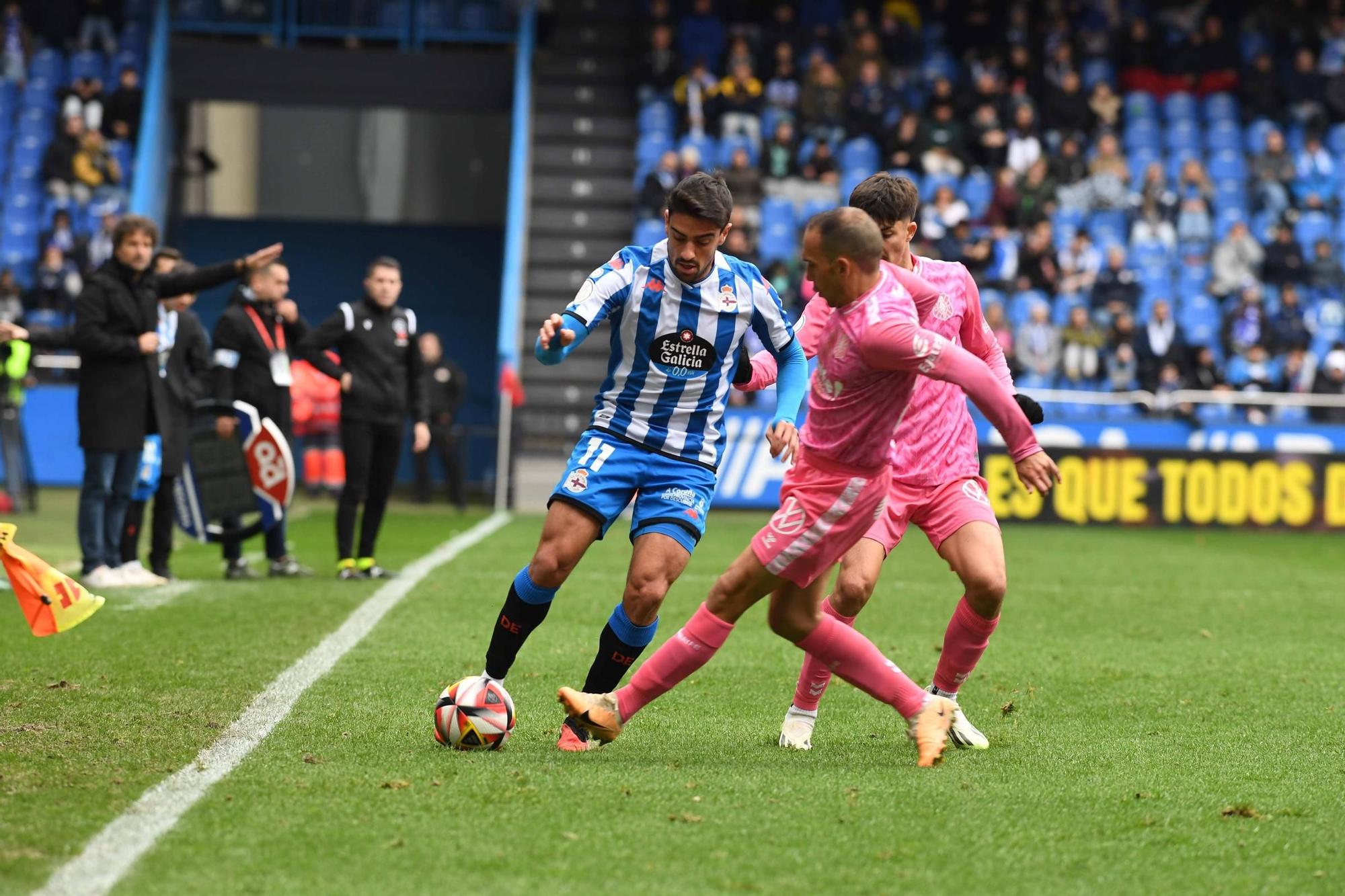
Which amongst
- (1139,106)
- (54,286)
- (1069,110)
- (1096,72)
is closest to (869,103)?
(1069,110)

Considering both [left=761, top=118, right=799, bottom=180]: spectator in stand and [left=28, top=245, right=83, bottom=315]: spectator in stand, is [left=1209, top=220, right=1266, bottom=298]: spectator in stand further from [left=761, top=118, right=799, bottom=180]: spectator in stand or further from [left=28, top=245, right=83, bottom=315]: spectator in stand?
[left=28, top=245, right=83, bottom=315]: spectator in stand

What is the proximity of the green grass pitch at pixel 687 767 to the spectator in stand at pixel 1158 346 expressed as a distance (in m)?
10.7

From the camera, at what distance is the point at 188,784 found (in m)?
4.77

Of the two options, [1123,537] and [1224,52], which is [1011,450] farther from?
[1224,52]

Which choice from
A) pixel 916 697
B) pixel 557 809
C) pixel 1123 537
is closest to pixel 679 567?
pixel 916 697

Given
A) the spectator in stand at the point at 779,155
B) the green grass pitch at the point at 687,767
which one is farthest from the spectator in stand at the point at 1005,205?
the green grass pitch at the point at 687,767

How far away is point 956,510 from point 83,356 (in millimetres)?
6062

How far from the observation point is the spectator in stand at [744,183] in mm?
22297

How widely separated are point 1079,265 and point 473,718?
17.8 meters

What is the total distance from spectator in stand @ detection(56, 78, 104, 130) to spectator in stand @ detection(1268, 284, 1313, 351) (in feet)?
52.0

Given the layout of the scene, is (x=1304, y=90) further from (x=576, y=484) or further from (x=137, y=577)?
(x=576, y=484)

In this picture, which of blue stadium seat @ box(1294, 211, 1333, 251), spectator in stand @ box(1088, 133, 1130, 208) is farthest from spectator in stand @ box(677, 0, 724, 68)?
blue stadium seat @ box(1294, 211, 1333, 251)

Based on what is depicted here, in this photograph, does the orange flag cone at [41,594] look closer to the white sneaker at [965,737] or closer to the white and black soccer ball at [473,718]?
the white and black soccer ball at [473,718]

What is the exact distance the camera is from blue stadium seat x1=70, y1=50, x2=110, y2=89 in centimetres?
2519
